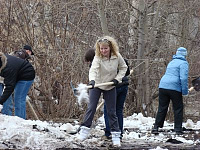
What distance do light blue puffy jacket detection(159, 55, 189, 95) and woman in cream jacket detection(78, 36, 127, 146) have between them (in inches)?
73.1

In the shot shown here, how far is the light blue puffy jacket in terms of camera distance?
851cm

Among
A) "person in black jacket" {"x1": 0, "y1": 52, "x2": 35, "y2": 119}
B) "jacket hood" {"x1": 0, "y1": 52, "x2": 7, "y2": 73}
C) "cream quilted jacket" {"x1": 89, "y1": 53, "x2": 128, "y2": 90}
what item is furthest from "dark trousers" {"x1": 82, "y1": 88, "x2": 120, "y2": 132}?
"jacket hood" {"x1": 0, "y1": 52, "x2": 7, "y2": 73}

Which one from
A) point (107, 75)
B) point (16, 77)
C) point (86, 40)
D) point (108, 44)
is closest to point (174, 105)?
point (107, 75)

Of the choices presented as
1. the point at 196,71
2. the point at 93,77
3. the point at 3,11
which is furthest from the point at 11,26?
the point at 93,77

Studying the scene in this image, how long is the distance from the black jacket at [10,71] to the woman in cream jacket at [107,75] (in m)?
1.93

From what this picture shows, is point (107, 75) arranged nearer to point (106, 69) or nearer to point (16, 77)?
point (106, 69)

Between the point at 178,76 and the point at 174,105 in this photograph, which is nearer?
the point at 178,76

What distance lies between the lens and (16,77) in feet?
28.1

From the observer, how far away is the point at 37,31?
42.9ft

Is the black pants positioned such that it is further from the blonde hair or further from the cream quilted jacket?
the blonde hair

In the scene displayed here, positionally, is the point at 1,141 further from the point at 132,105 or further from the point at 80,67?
the point at 132,105

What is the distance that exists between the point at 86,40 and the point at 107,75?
675 centimetres

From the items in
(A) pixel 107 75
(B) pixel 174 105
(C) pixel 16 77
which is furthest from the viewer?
(B) pixel 174 105

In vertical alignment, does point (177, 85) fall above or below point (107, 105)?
above
